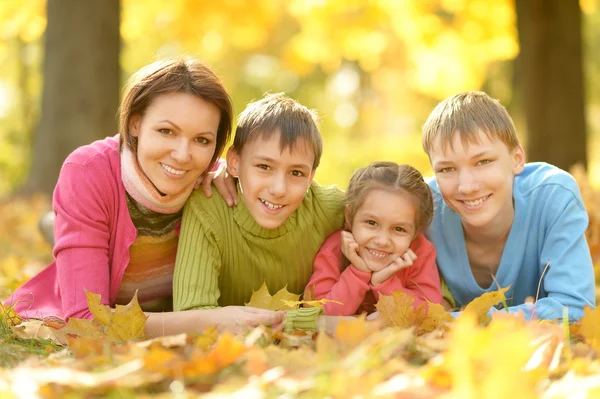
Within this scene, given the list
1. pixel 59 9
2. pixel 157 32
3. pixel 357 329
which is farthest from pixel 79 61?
pixel 157 32

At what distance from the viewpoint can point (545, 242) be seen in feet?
9.46

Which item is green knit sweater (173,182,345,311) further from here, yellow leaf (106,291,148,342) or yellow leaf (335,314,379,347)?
yellow leaf (335,314,379,347)

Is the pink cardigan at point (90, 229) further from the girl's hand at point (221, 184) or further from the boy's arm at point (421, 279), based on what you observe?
the boy's arm at point (421, 279)

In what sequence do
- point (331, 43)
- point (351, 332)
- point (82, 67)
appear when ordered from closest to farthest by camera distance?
point (351, 332), point (82, 67), point (331, 43)

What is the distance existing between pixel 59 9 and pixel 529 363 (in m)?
6.26

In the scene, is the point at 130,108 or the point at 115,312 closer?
the point at 115,312

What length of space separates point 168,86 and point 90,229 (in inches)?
25.2

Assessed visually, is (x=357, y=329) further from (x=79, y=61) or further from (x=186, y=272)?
(x=79, y=61)

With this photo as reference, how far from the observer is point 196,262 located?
272 centimetres

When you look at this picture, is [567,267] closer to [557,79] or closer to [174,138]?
[174,138]

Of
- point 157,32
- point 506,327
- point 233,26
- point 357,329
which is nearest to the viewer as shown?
point 506,327

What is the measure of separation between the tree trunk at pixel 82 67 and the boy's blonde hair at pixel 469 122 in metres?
4.51

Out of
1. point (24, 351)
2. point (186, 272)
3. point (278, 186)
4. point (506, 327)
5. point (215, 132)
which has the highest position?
point (215, 132)

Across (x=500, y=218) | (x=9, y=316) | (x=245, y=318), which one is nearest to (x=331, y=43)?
(x=500, y=218)
